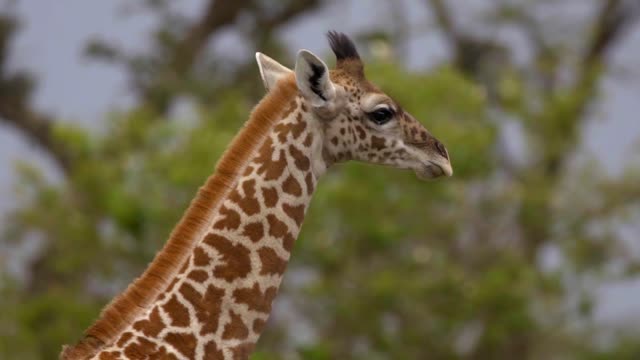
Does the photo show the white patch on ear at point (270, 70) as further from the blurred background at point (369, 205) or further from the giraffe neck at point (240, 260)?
the blurred background at point (369, 205)

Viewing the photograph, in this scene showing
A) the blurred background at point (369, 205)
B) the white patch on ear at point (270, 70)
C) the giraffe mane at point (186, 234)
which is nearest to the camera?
A: the giraffe mane at point (186, 234)

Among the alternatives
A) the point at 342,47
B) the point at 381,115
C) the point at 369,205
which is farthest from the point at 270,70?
the point at 369,205

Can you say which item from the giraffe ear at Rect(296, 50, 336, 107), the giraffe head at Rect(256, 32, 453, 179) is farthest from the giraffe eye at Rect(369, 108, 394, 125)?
the giraffe ear at Rect(296, 50, 336, 107)

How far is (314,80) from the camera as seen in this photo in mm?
10000

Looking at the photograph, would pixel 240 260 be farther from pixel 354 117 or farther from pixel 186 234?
pixel 354 117

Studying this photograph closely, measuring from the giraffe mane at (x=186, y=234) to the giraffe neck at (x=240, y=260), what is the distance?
0.02 meters

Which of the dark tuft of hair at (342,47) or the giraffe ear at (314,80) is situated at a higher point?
the dark tuft of hair at (342,47)

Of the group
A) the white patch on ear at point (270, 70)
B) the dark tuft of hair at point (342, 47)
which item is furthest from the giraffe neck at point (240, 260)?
the dark tuft of hair at point (342, 47)

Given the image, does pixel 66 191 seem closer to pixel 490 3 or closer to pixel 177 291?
pixel 490 3

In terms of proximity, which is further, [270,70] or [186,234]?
[270,70]

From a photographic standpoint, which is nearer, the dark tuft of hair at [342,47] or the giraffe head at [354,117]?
the giraffe head at [354,117]

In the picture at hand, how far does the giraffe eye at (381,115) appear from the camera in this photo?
1031 centimetres

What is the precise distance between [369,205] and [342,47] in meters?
16.8

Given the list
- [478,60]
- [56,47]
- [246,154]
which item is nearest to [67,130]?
[478,60]
